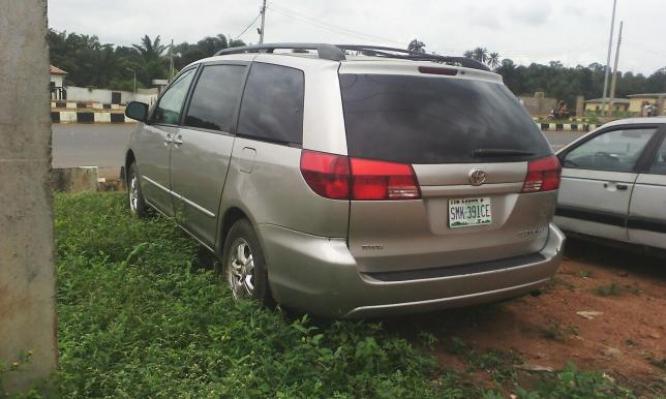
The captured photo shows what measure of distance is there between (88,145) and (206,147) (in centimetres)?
897

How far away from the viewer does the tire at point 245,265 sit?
3.45 meters

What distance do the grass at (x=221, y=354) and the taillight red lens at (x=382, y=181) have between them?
71 cm

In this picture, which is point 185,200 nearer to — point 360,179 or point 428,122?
point 360,179

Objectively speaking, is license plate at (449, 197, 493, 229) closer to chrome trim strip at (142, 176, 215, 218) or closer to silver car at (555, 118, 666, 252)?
chrome trim strip at (142, 176, 215, 218)

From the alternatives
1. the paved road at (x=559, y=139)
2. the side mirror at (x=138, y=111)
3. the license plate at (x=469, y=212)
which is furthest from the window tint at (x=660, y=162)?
the paved road at (x=559, y=139)

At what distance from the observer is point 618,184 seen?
16.8ft

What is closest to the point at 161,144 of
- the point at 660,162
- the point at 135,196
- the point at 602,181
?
the point at 135,196

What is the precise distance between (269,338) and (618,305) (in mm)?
2812

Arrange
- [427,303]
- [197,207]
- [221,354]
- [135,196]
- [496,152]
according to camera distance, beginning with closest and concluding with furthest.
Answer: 1. [221,354]
2. [427,303]
3. [496,152]
4. [197,207]
5. [135,196]

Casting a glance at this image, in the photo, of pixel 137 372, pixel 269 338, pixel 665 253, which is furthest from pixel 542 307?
pixel 137 372

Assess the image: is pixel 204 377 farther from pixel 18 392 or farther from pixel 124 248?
pixel 124 248

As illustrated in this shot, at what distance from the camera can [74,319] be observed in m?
3.24

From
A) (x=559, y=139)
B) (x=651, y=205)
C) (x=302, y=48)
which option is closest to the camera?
(x=302, y=48)

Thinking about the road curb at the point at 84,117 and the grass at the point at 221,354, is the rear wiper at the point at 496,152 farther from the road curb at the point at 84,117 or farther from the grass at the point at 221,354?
the road curb at the point at 84,117
